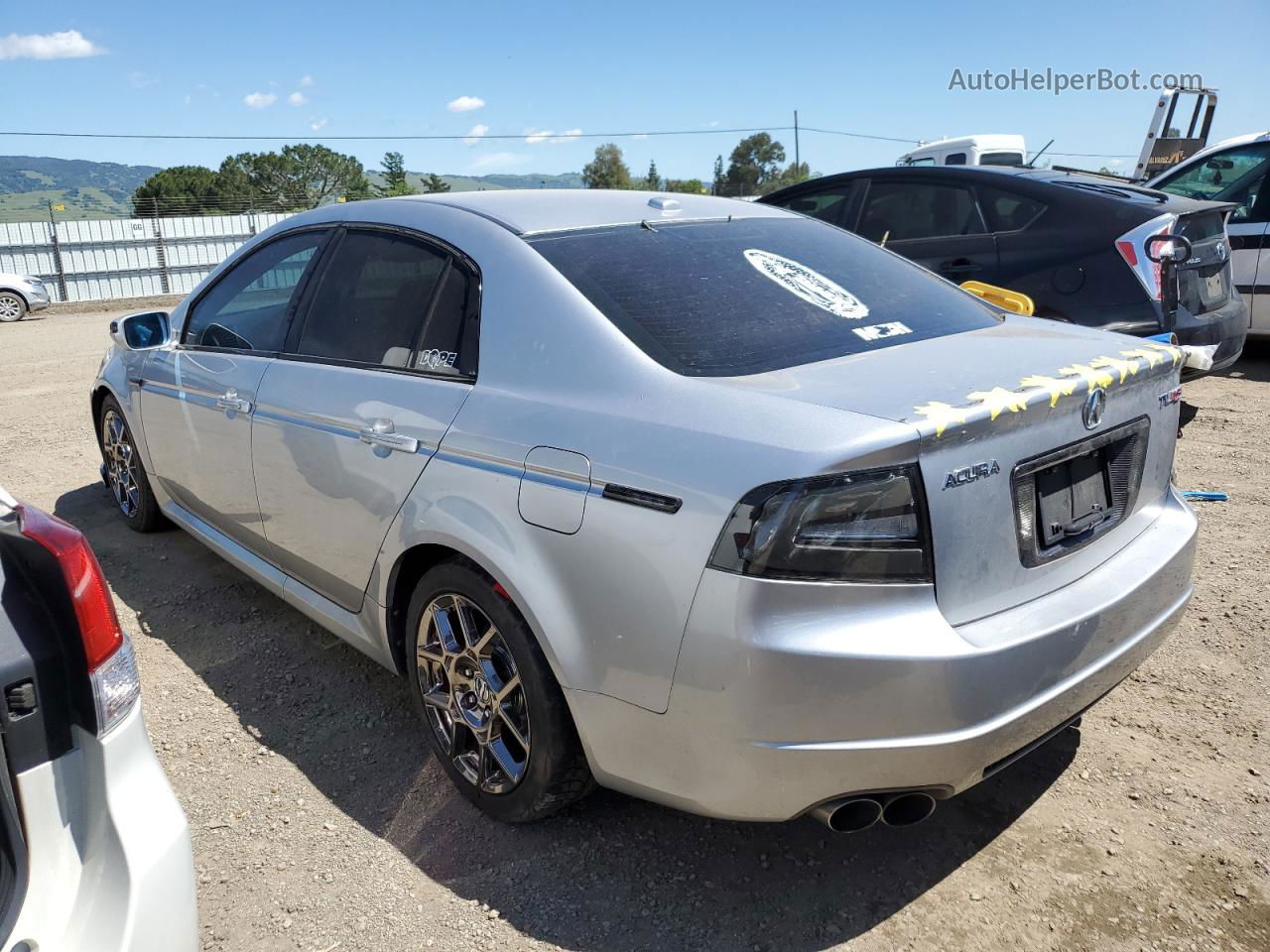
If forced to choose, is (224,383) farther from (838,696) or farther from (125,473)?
(838,696)

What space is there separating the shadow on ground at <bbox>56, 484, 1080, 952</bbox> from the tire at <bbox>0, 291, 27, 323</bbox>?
59.6 feet

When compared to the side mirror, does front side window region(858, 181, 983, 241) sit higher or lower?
higher

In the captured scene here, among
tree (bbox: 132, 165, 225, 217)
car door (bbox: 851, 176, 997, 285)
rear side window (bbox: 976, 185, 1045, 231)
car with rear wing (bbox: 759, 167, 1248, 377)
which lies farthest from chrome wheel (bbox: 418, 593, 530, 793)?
tree (bbox: 132, 165, 225, 217)

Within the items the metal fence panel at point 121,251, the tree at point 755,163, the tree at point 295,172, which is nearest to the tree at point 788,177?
the tree at point 755,163

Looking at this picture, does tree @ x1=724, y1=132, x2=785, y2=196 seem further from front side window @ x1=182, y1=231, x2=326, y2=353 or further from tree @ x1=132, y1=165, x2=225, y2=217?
front side window @ x1=182, y1=231, x2=326, y2=353

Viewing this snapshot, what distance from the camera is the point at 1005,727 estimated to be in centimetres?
201

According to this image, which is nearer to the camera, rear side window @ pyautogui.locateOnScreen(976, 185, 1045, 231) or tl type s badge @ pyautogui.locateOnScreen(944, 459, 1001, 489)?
tl type s badge @ pyautogui.locateOnScreen(944, 459, 1001, 489)

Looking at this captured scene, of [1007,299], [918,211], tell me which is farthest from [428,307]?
[918,211]

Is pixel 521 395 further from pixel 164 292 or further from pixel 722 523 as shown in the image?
pixel 164 292

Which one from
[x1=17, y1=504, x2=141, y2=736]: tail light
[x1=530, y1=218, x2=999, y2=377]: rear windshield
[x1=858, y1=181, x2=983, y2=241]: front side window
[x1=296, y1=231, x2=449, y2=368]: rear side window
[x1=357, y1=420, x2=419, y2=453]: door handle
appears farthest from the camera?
[x1=858, y1=181, x2=983, y2=241]: front side window

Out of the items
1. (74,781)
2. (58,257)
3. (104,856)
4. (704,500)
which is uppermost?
(58,257)

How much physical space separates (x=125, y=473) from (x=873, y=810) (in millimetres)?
4258

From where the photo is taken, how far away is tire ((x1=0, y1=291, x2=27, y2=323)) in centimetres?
1795

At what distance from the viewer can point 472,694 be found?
104 inches
